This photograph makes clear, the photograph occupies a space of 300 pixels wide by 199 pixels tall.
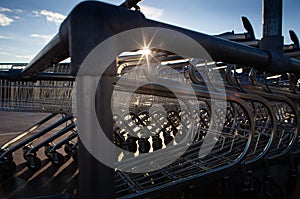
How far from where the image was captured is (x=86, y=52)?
40 cm

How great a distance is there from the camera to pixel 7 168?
2.23 m

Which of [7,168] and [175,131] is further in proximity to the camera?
[175,131]

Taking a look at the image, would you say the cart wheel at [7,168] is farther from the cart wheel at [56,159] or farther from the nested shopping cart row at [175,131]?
the cart wheel at [56,159]

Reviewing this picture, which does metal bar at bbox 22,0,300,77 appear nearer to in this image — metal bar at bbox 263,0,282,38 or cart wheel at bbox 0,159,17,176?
metal bar at bbox 263,0,282,38

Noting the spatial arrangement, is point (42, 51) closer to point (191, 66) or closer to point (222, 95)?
point (222, 95)

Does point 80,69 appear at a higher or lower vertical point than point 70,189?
higher

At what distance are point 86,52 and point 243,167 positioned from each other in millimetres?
1299

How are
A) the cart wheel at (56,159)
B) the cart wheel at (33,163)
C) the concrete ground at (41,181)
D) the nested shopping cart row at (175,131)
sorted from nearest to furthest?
the nested shopping cart row at (175,131)
the concrete ground at (41,181)
the cart wheel at (33,163)
the cart wheel at (56,159)

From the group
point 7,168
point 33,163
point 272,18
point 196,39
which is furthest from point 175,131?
point 196,39

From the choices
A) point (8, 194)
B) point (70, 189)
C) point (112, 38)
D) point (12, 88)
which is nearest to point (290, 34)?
point (112, 38)

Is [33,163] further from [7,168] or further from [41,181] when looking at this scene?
[41,181]

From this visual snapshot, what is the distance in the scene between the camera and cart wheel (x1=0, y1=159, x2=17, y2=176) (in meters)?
2.21

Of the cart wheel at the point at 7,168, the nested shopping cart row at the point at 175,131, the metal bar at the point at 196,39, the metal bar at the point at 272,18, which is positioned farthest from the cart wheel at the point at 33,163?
the metal bar at the point at 272,18

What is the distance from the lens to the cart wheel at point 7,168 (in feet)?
7.24
